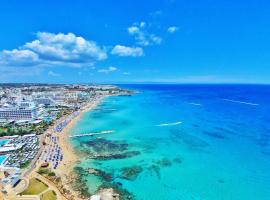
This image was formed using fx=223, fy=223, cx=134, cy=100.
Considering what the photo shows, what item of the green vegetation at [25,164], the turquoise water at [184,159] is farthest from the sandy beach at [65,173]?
the turquoise water at [184,159]

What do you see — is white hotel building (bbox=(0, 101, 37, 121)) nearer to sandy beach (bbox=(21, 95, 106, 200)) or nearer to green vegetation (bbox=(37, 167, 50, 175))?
sandy beach (bbox=(21, 95, 106, 200))

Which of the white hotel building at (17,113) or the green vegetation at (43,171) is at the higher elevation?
the white hotel building at (17,113)

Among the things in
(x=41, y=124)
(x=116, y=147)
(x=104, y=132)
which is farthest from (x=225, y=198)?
(x=41, y=124)

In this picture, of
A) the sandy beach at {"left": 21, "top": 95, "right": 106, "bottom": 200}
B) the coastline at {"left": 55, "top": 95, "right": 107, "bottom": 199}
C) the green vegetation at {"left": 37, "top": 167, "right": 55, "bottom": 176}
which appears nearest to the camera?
the sandy beach at {"left": 21, "top": 95, "right": 106, "bottom": 200}

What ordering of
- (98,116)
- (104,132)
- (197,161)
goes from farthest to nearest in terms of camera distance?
1. (98,116)
2. (104,132)
3. (197,161)

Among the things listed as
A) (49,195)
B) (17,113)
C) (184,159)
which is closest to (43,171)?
(49,195)

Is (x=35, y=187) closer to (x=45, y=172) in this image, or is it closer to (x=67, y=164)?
(x=45, y=172)

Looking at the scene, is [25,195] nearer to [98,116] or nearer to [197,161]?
[197,161]

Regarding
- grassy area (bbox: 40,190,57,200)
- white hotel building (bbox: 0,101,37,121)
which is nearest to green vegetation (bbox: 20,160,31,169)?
grassy area (bbox: 40,190,57,200)

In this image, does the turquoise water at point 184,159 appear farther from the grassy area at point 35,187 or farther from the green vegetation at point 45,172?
the grassy area at point 35,187
